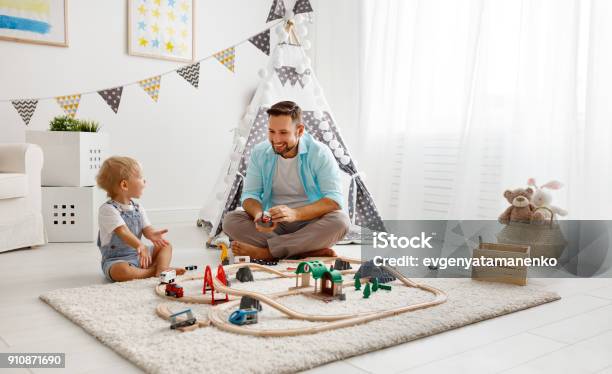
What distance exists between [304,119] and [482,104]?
968 mm

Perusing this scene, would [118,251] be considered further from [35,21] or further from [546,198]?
[35,21]

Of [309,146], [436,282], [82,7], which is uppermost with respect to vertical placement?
[82,7]

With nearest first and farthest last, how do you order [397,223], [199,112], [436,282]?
[436,282] → [397,223] → [199,112]

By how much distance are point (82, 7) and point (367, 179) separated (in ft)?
6.94

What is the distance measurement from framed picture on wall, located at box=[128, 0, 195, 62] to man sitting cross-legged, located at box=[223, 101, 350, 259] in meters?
1.56

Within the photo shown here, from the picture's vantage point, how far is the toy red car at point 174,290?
1.80 meters

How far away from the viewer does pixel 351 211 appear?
3143 mm

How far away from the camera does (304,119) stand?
125 inches

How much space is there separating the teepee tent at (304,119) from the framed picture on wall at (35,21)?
1.32 m

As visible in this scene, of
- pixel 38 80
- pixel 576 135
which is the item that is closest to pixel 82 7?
pixel 38 80

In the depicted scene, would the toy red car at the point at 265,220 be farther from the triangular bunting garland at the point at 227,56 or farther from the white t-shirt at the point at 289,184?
the triangular bunting garland at the point at 227,56

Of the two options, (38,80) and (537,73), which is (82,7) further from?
(537,73)

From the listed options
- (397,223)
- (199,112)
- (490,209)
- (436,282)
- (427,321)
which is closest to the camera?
(427,321)

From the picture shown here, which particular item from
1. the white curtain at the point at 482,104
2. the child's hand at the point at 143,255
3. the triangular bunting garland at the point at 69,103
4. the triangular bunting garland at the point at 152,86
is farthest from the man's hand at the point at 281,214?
the triangular bunting garland at the point at 69,103
